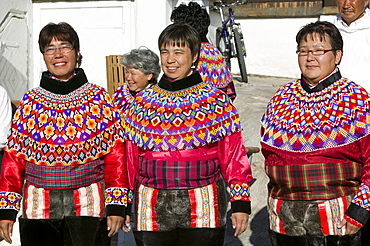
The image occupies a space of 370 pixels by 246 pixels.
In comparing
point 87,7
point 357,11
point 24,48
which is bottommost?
point 357,11

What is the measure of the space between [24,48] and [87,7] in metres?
1.19

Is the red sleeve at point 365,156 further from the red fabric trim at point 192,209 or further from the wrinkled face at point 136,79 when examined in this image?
the wrinkled face at point 136,79

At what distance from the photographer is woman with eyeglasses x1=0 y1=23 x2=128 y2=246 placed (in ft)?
10.6

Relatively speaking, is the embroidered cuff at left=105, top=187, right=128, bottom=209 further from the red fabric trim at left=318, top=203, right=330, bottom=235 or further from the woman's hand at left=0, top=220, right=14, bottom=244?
the red fabric trim at left=318, top=203, right=330, bottom=235

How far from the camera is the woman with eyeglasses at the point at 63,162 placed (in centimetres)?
323

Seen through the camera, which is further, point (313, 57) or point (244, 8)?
point (244, 8)

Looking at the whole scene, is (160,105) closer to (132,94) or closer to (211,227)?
(211,227)

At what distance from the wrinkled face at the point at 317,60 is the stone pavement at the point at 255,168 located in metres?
2.59

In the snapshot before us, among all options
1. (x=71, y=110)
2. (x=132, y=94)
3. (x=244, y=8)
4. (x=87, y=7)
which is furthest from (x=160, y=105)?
(x=244, y=8)

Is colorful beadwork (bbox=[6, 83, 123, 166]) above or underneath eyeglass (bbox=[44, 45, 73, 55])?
underneath

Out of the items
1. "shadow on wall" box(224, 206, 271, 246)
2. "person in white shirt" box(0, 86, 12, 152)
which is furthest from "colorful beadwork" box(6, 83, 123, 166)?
"shadow on wall" box(224, 206, 271, 246)

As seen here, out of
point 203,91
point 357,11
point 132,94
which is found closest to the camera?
point 203,91

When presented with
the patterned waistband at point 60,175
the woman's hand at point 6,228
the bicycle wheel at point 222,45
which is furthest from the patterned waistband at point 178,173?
the bicycle wheel at point 222,45

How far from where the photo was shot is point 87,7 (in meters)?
9.36
